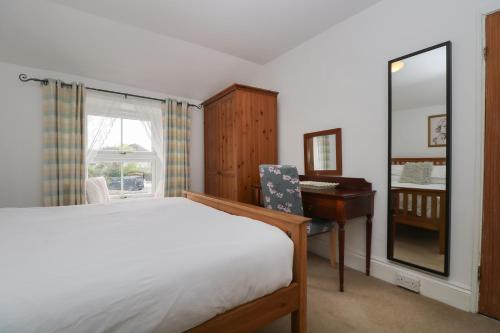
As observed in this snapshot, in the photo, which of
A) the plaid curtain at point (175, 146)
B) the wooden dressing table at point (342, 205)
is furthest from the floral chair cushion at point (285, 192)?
the plaid curtain at point (175, 146)

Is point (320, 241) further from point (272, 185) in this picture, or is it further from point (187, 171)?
point (187, 171)

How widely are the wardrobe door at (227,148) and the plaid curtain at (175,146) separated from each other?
24.9 inches

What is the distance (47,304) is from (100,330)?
165 millimetres

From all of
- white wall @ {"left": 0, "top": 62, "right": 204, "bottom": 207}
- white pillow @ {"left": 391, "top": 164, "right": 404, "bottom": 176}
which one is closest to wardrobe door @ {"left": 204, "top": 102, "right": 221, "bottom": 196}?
white wall @ {"left": 0, "top": 62, "right": 204, "bottom": 207}

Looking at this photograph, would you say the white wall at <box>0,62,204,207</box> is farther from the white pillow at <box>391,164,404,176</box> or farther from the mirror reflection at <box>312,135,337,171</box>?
the white pillow at <box>391,164,404,176</box>

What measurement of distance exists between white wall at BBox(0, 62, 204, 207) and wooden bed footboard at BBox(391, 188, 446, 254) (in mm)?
3697

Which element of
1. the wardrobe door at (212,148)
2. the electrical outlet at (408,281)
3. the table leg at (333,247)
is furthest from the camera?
the wardrobe door at (212,148)

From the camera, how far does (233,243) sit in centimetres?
104

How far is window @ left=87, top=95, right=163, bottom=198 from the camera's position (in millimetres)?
2896

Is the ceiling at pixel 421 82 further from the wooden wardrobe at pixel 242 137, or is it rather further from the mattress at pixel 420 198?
the wooden wardrobe at pixel 242 137

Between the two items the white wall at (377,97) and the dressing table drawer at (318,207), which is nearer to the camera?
the white wall at (377,97)

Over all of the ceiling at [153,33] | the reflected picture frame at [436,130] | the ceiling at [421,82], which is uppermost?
the ceiling at [153,33]

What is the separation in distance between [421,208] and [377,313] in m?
0.84

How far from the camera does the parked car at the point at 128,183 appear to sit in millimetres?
3102
